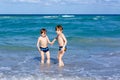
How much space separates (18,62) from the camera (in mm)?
10641

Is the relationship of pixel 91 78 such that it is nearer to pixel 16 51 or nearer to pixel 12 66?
pixel 12 66

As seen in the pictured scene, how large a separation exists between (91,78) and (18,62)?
3.29 metres

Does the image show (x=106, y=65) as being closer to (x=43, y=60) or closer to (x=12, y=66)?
(x=43, y=60)

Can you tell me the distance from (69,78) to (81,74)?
62cm

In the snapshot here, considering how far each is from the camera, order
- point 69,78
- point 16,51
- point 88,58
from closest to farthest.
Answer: point 69,78
point 88,58
point 16,51

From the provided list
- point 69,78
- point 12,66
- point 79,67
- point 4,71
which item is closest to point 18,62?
point 12,66

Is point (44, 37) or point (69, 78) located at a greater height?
point (44, 37)

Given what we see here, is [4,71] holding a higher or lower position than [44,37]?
lower

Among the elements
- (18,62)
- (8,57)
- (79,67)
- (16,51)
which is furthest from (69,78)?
(16,51)

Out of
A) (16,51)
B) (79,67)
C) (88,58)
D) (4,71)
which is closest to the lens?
(4,71)

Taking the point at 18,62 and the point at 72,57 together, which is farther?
the point at 72,57

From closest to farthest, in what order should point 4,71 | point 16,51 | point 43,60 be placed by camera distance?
point 4,71 → point 43,60 → point 16,51

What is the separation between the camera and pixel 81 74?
28.8ft

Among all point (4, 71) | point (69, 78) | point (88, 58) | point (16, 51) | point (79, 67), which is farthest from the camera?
A: point (16, 51)
